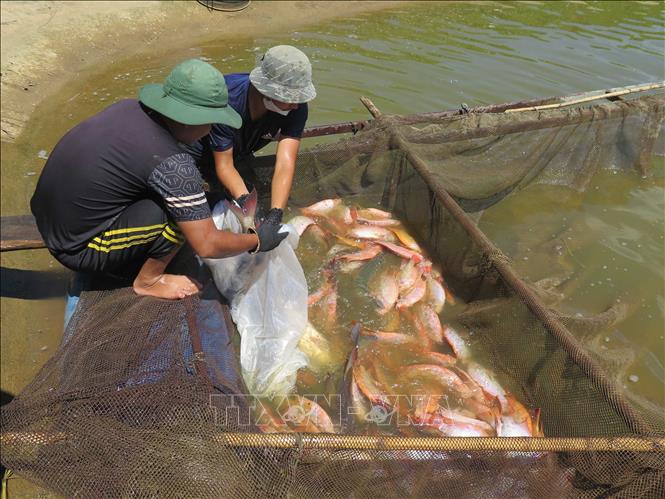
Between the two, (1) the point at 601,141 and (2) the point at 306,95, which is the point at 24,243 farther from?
(1) the point at 601,141

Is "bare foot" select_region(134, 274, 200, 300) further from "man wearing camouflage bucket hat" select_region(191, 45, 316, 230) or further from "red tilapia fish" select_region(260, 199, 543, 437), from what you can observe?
"red tilapia fish" select_region(260, 199, 543, 437)

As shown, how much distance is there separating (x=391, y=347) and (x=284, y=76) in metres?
2.15

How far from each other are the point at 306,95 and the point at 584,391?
266 cm

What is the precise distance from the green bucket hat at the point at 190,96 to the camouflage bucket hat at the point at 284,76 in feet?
2.26

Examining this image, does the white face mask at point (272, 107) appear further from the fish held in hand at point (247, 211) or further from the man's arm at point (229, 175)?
the fish held in hand at point (247, 211)

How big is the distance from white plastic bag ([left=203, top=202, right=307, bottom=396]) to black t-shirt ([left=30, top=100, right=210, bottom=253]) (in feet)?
2.43

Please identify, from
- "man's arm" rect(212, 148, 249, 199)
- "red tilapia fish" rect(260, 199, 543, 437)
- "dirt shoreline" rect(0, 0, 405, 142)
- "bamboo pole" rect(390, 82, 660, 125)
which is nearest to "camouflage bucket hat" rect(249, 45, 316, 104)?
"man's arm" rect(212, 148, 249, 199)

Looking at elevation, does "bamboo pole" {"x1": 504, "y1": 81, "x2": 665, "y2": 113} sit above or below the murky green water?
above

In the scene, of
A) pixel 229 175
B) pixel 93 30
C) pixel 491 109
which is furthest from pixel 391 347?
pixel 93 30

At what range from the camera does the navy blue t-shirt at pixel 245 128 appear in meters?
3.55

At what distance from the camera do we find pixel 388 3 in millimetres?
Answer: 12617

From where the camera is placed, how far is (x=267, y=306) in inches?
134

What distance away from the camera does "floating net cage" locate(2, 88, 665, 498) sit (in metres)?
2.10

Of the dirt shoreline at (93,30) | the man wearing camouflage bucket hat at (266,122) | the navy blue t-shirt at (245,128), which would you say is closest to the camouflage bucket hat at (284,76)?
the man wearing camouflage bucket hat at (266,122)
